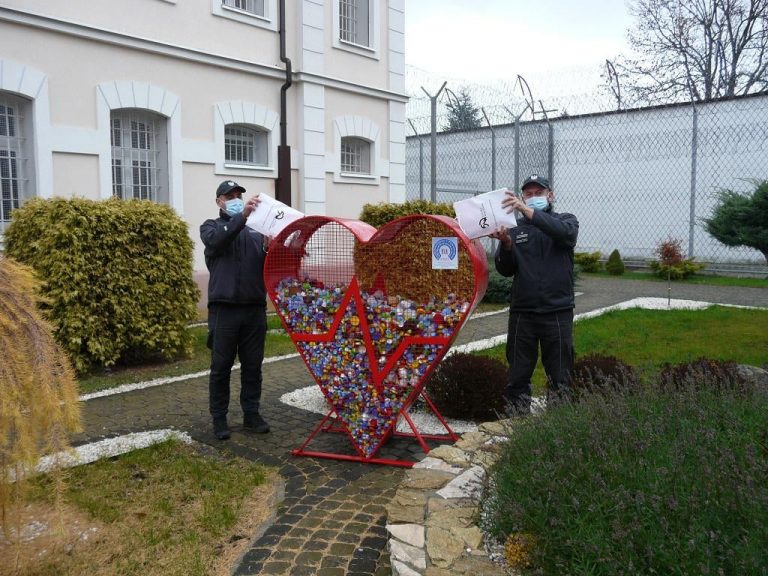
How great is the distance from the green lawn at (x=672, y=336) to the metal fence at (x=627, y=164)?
5.75 m

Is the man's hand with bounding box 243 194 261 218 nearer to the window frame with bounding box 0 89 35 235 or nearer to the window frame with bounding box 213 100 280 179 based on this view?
the window frame with bounding box 0 89 35 235

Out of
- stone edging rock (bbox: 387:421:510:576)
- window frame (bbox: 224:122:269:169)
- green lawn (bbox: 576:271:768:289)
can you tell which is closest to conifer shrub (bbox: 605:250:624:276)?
green lawn (bbox: 576:271:768:289)

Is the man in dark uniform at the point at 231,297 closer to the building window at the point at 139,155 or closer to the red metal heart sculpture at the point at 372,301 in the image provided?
the red metal heart sculpture at the point at 372,301

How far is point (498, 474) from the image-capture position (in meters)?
3.37

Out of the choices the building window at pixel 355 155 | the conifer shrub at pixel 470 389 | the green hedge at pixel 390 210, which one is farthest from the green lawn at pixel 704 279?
the conifer shrub at pixel 470 389

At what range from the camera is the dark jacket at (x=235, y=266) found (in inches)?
218

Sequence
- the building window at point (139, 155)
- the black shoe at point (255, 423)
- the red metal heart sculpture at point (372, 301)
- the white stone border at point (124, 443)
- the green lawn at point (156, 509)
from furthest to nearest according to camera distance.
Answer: the building window at point (139, 155) → the black shoe at point (255, 423) → the white stone border at point (124, 443) → the red metal heart sculpture at point (372, 301) → the green lawn at point (156, 509)

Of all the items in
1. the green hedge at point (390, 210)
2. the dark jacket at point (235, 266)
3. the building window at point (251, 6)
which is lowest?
the dark jacket at point (235, 266)

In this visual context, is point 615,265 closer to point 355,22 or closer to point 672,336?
point 672,336

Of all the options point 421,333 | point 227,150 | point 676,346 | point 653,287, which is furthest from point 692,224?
point 421,333

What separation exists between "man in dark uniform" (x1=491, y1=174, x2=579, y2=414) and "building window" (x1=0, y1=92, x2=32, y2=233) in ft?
23.9

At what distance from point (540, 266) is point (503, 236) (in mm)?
386

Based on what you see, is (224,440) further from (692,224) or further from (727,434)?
(692,224)

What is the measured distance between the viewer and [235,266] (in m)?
5.57
